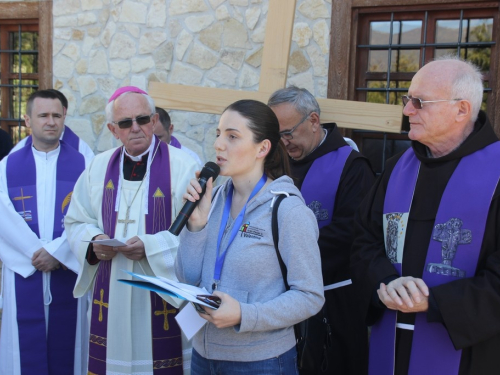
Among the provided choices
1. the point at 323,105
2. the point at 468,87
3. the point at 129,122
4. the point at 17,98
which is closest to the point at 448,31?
the point at 323,105

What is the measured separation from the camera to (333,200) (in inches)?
146

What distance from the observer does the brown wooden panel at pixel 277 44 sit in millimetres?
4117

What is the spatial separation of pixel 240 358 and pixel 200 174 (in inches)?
30.1

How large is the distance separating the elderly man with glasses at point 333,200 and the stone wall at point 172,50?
6.60ft

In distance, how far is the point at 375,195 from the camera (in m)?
3.05

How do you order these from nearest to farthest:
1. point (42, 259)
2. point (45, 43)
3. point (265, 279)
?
point (265, 279), point (42, 259), point (45, 43)

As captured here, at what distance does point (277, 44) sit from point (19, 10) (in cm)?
409

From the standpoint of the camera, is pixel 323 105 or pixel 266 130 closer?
pixel 266 130

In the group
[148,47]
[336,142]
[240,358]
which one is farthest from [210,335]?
[148,47]

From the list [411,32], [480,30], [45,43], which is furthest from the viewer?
[45,43]

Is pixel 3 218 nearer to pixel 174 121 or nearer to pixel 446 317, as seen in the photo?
pixel 174 121

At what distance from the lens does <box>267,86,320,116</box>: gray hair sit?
12.5ft

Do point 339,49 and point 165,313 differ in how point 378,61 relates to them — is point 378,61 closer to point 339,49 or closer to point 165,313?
point 339,49

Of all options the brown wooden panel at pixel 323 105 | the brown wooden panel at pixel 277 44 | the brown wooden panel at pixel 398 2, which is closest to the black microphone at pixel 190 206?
the brown wooden panel at pixel 323 105
